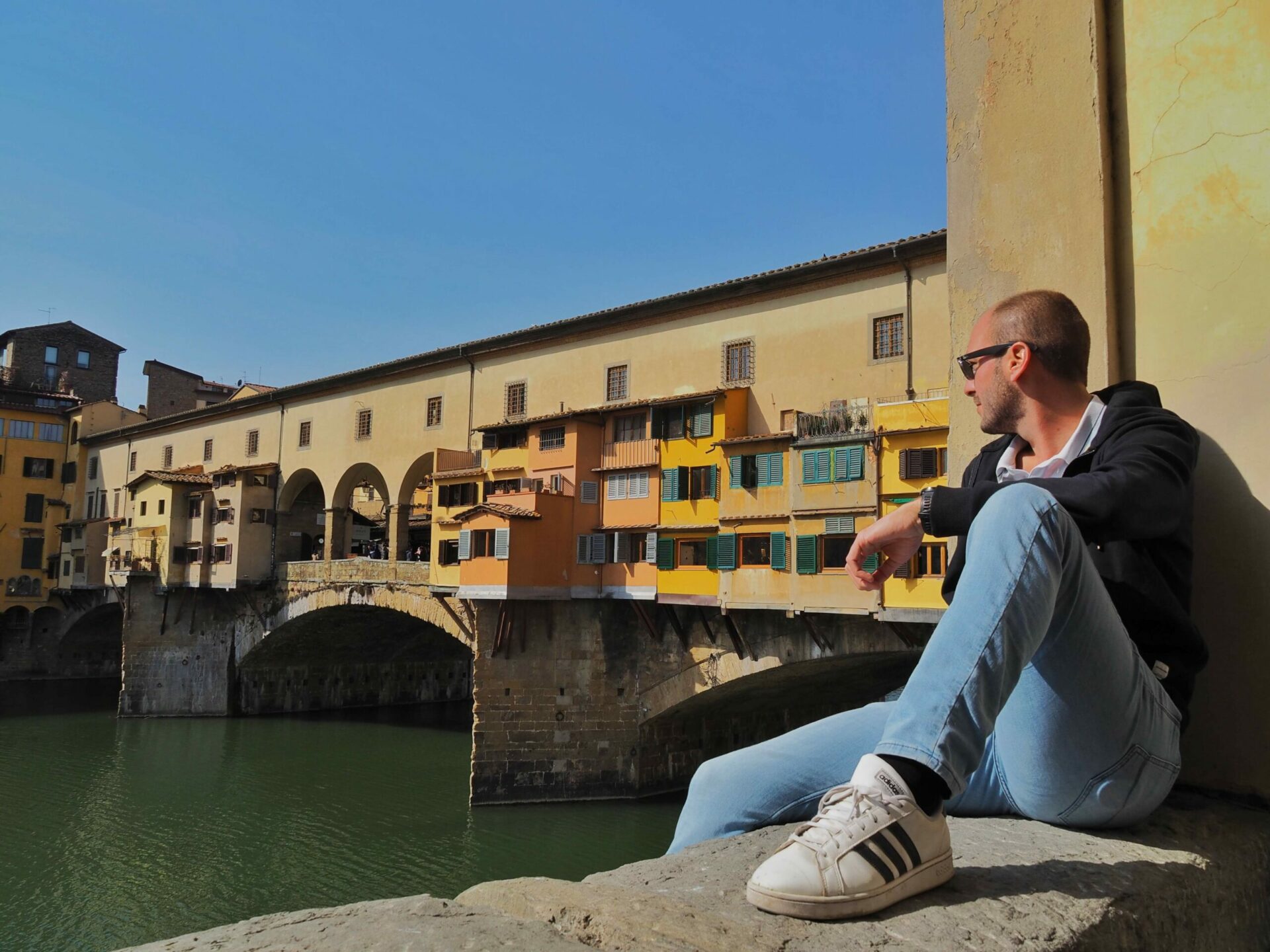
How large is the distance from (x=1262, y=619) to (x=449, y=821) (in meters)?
16.7

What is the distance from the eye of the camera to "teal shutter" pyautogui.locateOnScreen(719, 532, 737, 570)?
16.8 meters

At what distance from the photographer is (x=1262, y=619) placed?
6.81ft

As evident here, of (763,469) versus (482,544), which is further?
(482,544)

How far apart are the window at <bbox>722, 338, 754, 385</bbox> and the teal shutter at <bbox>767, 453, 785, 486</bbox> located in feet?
6.88

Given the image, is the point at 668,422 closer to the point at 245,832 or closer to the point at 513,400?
the point at 513,400

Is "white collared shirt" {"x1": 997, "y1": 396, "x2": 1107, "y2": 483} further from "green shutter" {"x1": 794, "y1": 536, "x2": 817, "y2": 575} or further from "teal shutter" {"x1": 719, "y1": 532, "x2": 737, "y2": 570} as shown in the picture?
"teal shutter" {"x1": 719, "y1": 532, "x2": 737, "y2": 570}

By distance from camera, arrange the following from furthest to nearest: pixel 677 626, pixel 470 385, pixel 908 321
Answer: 1. pixel 470 385
2. pixel 677 626
3. pixel 908 321

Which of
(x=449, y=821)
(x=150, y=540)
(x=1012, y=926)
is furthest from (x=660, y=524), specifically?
(x=150, y=540)

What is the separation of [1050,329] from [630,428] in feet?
56.2

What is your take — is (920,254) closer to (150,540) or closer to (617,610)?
(617,610)

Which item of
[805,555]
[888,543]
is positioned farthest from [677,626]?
[888,543]

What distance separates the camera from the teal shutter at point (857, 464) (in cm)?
1524

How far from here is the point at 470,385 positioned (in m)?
23.5

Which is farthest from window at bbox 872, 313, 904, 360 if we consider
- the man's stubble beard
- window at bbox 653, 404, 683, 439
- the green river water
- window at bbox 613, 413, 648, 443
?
the man's stubble beard
